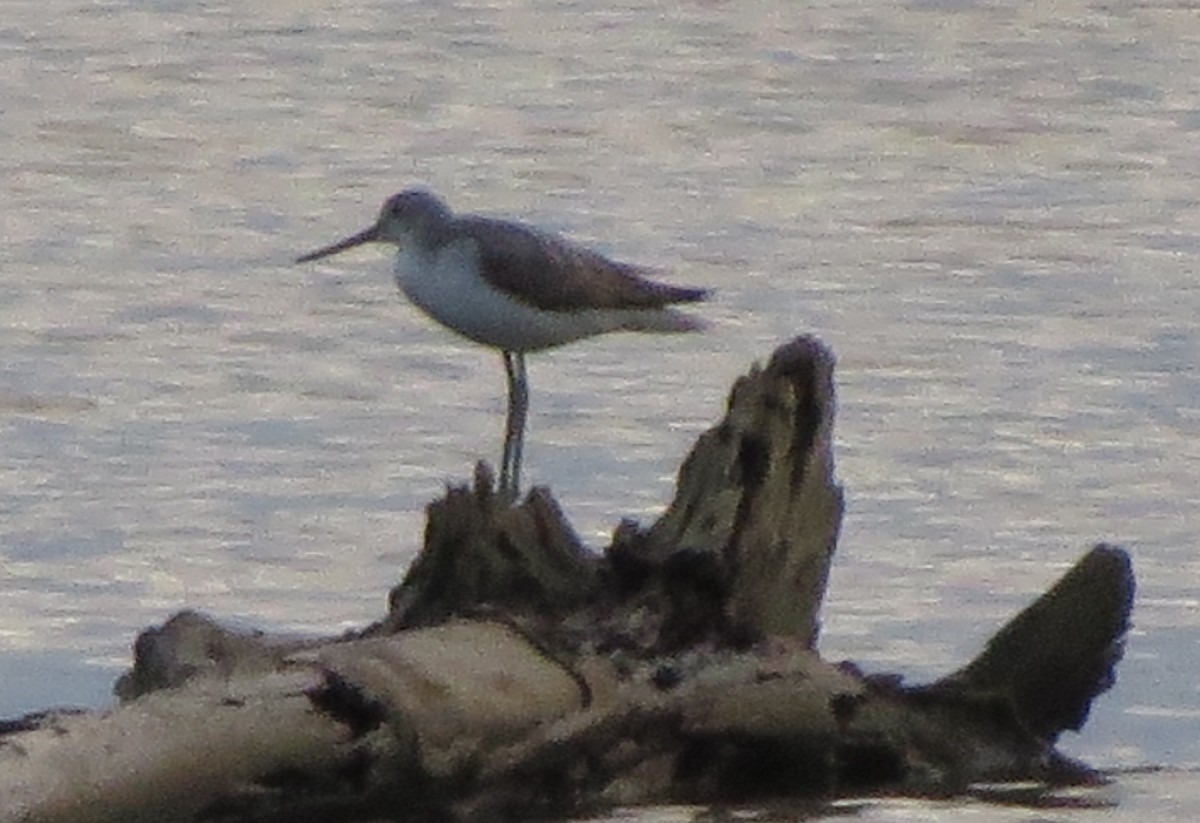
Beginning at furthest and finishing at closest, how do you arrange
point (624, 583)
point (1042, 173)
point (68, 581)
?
point (1042, 173), point (68, 581), point (624, 583)

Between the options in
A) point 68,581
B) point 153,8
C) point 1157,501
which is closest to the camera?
point 68,581

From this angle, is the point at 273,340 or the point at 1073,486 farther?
the point at 273,340

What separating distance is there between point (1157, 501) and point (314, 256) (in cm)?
256

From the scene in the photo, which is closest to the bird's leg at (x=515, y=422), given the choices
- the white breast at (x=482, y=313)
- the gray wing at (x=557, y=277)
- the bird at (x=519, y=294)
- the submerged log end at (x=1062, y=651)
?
the bird at (x=519, y=294)

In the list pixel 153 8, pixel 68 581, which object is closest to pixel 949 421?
pixel 68 581

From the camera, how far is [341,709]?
6199 mm

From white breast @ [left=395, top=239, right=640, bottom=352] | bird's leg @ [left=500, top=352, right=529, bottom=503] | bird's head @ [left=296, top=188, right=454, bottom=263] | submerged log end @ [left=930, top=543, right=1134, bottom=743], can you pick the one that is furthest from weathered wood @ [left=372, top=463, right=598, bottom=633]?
bird's head @ [left=296, top=188, right=454, bottom=263]

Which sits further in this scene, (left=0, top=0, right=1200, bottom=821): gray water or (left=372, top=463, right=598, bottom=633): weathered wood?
(left=0, top=0, right=1200, bottom=821): gray water

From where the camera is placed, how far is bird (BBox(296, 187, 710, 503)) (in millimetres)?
9469

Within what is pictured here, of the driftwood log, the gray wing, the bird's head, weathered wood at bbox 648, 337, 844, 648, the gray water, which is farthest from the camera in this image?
the bird's head

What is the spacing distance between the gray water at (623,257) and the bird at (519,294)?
1.51 ft

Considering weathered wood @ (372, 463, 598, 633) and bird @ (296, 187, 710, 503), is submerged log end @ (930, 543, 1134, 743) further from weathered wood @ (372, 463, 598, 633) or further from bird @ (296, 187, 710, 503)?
bird @ (296, 187, 710, 503)

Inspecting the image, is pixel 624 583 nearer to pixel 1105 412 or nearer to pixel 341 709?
pixel 341 709

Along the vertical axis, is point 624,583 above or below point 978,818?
above
